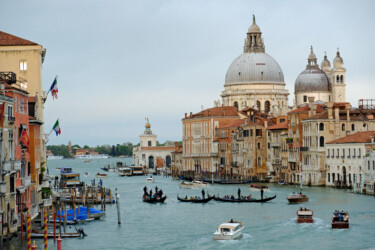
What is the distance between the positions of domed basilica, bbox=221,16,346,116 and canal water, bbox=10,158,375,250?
165 feet

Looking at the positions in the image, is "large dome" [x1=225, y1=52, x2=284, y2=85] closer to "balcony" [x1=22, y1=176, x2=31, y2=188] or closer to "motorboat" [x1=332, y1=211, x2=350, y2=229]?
"motorboat" [x1=332, y1=211, x2=350, y2=229]

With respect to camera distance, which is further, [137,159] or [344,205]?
[137,159]

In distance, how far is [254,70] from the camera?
11038 cm

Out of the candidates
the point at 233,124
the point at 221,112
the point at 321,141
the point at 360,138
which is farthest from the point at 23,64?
the point at 221,112

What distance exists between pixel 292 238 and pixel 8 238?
11673 millimetres

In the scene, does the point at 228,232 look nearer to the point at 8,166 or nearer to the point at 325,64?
the point at 8,166

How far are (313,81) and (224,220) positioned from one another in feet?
208

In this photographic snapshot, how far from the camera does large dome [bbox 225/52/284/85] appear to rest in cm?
11044

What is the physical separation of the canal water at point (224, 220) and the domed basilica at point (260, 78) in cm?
5035

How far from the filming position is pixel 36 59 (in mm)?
40094

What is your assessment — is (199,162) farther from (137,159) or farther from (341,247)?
(341,247)

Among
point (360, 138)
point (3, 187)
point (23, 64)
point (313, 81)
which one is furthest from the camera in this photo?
point (313, 81)

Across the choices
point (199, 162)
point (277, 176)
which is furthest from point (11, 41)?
point (199, 162)

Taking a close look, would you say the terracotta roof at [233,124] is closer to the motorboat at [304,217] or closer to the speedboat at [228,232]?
the motorboat at [304,217]
